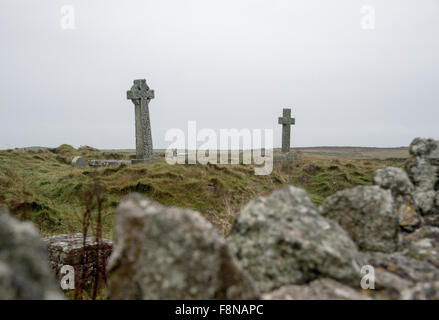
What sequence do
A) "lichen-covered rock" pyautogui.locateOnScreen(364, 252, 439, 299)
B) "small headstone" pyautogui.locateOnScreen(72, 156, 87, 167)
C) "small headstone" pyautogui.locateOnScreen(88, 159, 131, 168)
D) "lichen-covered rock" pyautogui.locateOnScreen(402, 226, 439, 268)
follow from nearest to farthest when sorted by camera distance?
"lichen-covered rock" pyautogui.locateOnScreen(364, 252, 439, 299), "lichen-covered rock" pyautogui.locateOnScreen(402, 226, 439, 268), "small headstone" pyautogui.locateOnScreen(88, 159, 131, 168), "small headstone" pyautogui.locateOnScreen(72, 156, 87, 167)

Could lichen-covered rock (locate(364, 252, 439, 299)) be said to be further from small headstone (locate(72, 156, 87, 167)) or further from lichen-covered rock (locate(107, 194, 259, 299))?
small headstone (locate(72, 156, 87, 167))

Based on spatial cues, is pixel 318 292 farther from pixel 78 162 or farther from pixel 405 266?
pixel 78 162

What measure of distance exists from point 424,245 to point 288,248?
1651 millimetres

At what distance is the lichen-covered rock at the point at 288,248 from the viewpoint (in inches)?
92.8

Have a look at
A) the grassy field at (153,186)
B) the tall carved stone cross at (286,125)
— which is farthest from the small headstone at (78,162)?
the tall carved stone cross at (286,125)

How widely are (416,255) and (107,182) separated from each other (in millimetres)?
11823

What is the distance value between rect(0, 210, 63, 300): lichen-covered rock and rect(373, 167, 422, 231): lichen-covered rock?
3.40 m

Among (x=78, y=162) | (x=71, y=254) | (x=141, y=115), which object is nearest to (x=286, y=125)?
(x=141, y=115)

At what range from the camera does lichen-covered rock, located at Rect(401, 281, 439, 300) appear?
2191mm

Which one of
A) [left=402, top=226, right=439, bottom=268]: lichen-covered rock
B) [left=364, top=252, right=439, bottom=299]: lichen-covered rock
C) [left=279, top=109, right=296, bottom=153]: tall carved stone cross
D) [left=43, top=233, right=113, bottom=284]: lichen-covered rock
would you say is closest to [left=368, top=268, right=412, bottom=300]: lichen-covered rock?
[left=364, top=252, right=439, bottom=299]: lichen-covered rock

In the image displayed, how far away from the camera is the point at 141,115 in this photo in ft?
65.0

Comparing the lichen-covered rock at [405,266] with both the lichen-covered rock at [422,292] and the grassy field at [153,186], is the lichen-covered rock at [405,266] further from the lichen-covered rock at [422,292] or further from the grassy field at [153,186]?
the grassy field at [153,186]

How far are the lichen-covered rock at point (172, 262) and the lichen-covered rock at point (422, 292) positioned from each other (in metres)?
1.12

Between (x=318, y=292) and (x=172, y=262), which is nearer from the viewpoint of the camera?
(x=172, y=262)
